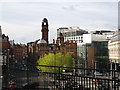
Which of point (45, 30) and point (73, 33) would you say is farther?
point (73, 33)

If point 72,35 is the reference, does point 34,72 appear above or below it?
below

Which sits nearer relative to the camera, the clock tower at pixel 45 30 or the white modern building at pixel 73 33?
the clock tower at pixel 45 30

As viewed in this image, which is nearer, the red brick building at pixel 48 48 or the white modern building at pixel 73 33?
the red brick building at pixel 48 48

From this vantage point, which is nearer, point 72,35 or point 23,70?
point 23,70

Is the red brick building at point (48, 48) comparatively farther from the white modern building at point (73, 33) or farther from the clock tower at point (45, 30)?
the white modern building at point (73, 33)

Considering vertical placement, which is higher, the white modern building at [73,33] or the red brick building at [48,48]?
the white modern building at [73,33]

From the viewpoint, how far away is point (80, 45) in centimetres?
3788

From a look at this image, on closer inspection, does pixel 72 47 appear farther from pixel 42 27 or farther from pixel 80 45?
pixel 42 27

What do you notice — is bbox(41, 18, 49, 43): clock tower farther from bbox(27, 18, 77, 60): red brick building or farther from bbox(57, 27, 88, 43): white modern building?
bbox(57, 27, 88, 43): white modern building

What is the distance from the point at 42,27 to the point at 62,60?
16.9 metres

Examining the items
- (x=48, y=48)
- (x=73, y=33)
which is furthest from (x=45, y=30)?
(x=73, y=33)

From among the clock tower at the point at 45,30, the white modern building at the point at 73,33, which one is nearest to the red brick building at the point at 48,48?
the clock tower at the point at 45,30

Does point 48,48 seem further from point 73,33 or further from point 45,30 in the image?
point 73,33

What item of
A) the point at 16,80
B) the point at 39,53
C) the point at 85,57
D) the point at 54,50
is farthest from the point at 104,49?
the point at 16,80
